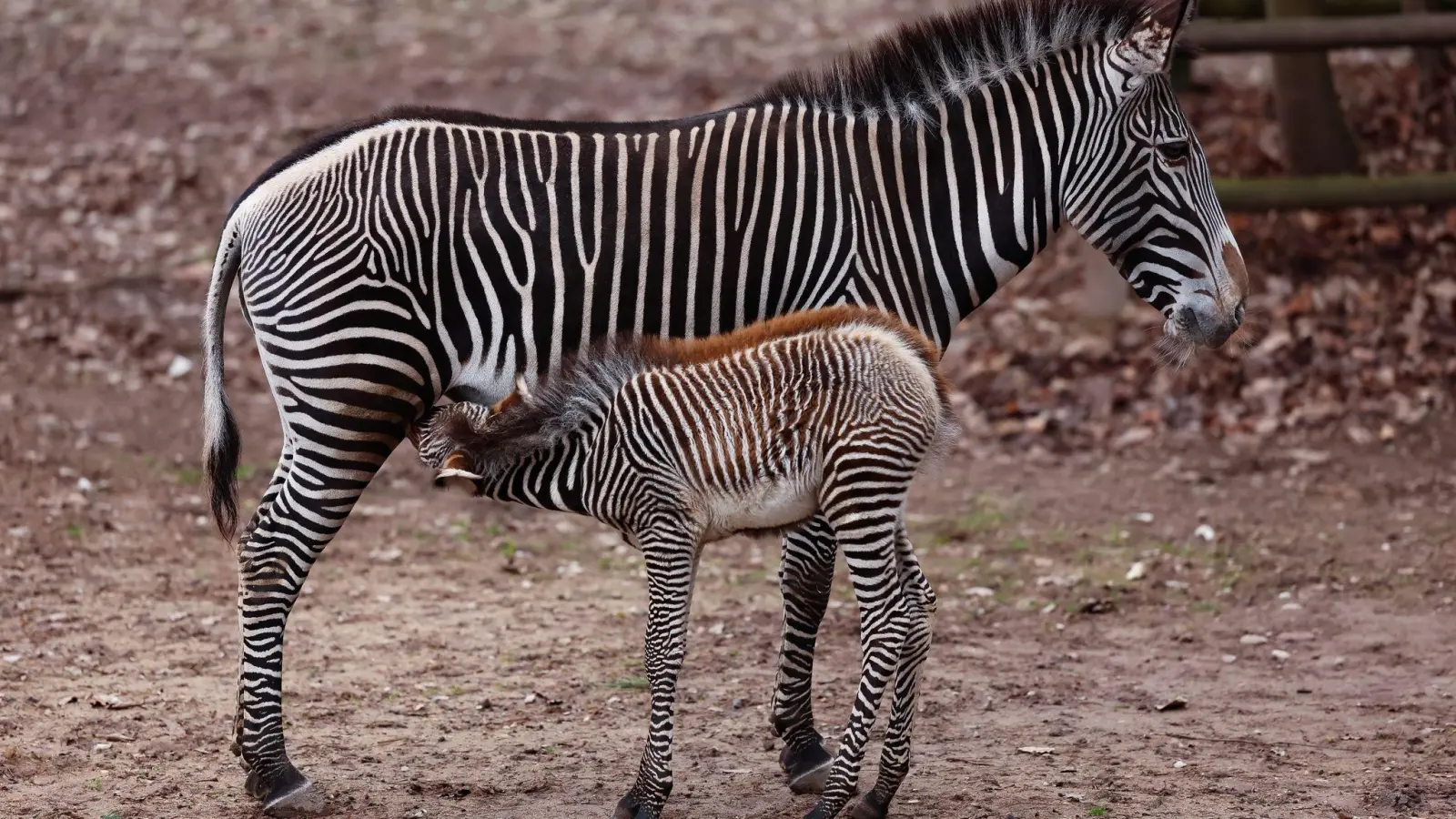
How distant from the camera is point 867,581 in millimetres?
5055

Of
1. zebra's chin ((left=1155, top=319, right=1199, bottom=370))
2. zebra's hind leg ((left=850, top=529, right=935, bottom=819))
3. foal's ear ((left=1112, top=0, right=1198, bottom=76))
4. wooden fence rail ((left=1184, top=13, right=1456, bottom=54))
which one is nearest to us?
zebra's hind leg ((left=850, top=529, right=935, bottom=819))

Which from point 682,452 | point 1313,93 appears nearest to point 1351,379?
point 1313,93

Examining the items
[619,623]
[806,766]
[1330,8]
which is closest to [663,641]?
[806,766]

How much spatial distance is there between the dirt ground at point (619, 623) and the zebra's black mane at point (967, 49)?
99.7 inches

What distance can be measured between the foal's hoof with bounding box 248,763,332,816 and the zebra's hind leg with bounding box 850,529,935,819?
1.88 meters

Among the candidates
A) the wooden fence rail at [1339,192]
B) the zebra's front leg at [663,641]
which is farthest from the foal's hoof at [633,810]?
the wooden fence rail at [1339,192]

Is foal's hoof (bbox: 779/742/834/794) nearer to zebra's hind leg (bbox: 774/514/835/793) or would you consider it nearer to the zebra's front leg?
zebra's hind leg (bbox: 774/514/835/793)

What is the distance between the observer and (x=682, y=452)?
5.12 metres

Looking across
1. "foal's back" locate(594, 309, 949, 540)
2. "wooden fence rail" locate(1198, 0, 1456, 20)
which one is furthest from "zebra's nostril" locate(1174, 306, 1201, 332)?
"wooden fence rail" locate(1198, 0, 1456, 20)

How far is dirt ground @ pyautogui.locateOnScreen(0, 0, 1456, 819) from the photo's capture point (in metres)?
5.68

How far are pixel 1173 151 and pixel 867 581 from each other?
6.66 ft

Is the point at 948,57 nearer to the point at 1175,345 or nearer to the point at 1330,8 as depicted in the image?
the point at 1175,345

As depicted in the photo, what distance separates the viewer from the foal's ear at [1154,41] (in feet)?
18.1

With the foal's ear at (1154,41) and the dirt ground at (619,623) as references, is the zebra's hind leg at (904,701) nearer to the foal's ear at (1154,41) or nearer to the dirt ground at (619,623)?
the dirt ground at (619,623)
